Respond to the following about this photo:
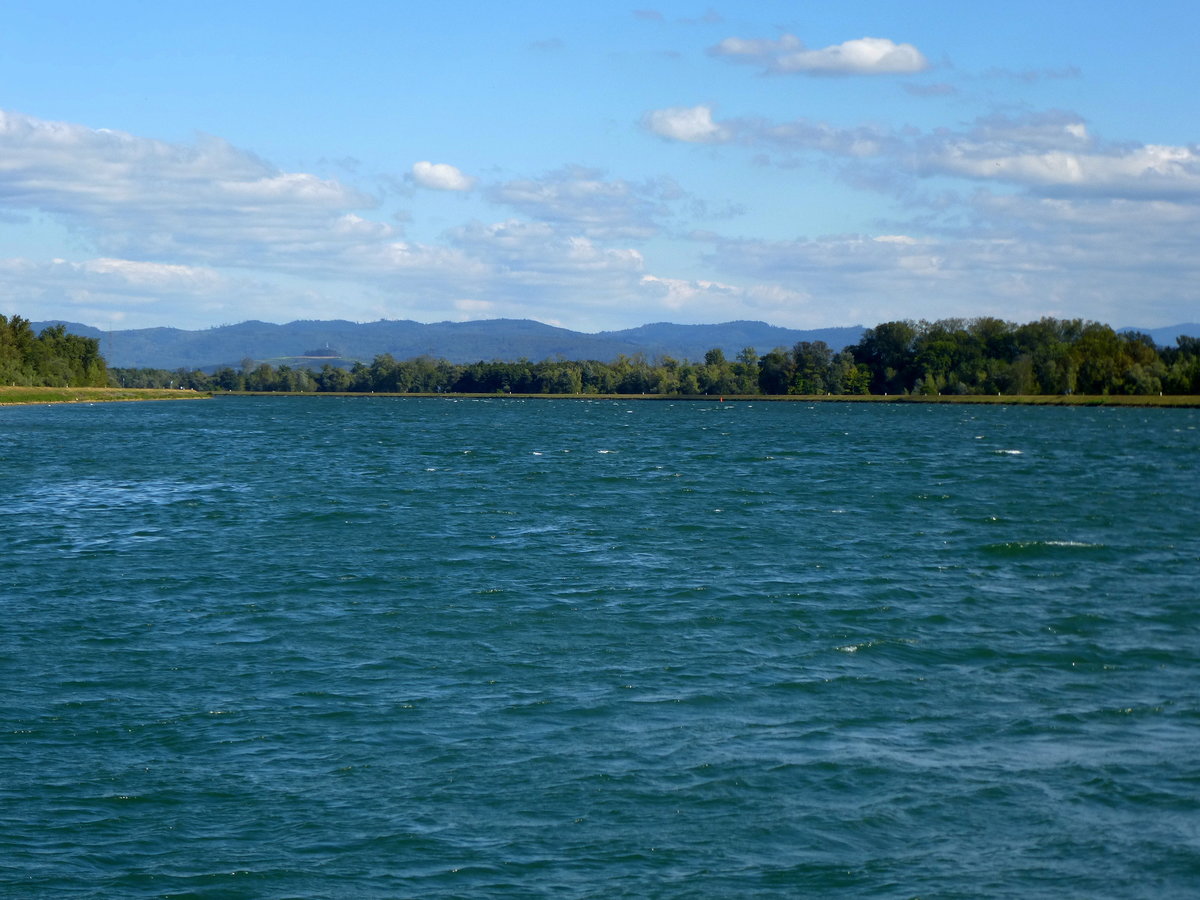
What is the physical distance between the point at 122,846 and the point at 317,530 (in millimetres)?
30465

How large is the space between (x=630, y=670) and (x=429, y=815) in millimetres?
7856

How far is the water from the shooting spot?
1486 cm

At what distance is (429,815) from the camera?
16156 millimetres

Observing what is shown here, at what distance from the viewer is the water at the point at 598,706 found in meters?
14.9

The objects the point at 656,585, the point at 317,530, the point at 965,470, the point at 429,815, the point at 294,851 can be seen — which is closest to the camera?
the point at 294,851

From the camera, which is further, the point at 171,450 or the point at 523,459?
the point at 171,450

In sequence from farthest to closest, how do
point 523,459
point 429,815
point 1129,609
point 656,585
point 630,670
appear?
point 523,459, point 656,585, point 1129,609, point 630,670, point 429,815

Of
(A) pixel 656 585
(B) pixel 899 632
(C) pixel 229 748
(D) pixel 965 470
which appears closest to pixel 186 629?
(C) pixel 229 748

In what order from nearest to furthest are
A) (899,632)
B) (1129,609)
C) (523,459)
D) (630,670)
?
1. (630,670)
2. (899,632)
3. (1129,609)
4. (523,459)

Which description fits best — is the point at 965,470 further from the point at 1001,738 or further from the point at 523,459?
the point at 1001,738

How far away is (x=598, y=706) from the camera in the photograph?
20.9 metres

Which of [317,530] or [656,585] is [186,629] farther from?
[317,530]

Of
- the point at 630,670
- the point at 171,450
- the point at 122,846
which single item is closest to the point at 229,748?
the point at 122,846

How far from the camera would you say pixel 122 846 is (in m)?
15.3
